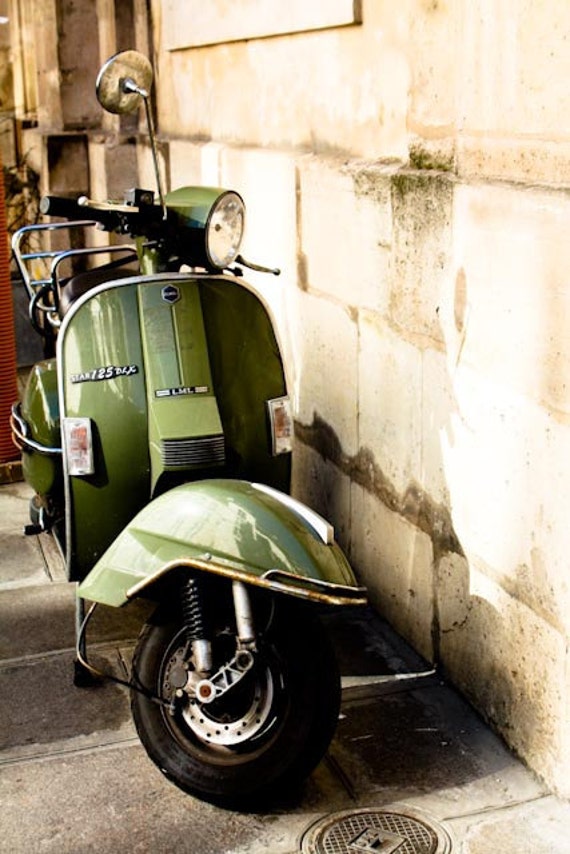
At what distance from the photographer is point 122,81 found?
13.7ft

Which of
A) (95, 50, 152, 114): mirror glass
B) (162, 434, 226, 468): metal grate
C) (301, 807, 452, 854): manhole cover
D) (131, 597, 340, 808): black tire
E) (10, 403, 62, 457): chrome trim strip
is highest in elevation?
(95, 50, 152, 114): mirror glass

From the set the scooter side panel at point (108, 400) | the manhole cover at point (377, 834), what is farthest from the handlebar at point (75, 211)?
the manhole cover at point (377, 834)

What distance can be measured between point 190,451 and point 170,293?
0.51m

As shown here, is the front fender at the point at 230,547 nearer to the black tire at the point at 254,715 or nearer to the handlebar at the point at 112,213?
the black tire at the point at 254,715

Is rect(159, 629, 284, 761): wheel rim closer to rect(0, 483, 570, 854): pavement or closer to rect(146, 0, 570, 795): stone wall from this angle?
rect(0, 483, 570, 854): pavement

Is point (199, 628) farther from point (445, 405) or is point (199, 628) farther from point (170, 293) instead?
point (170, 293)

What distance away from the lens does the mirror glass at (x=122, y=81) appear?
415cm

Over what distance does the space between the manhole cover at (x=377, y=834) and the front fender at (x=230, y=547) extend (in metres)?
0.55

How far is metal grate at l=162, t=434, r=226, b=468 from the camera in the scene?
4043 mm

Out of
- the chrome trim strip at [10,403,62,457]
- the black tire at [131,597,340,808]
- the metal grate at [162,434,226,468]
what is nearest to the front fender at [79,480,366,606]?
the black tire at [131,597,340,808]

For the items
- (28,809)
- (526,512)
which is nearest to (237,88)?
(526,512)

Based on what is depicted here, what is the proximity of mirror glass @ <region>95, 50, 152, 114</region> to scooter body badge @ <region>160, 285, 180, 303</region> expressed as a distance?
56 centimetres

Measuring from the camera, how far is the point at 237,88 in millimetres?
6262

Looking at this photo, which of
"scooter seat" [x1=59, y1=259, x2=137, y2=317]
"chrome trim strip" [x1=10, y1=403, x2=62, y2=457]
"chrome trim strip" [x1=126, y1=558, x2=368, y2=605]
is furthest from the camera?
"scooter seat" [x1=59, y1=259, x2=137, y2=317]
